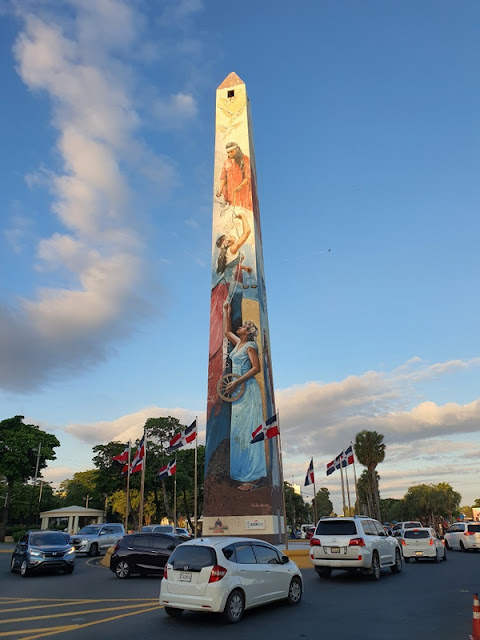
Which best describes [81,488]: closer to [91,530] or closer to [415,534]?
[91,530]

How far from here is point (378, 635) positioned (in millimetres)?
8836

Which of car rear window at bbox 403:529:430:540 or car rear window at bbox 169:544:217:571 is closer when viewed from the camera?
car rear window at bbox 169:544:217:571

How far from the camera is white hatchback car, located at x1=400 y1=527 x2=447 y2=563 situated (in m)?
23.9

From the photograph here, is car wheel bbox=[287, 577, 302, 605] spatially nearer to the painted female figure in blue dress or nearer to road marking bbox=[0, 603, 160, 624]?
road marking bbox=[0, 603, 160, 624]

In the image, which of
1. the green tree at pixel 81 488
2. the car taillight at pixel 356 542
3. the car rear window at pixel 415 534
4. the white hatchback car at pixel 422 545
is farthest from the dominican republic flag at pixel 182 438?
the green tree at pixel 81 488

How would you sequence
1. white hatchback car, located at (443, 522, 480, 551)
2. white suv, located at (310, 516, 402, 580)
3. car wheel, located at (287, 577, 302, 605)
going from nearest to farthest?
car wheel, located at (287, 577, 302, 605) < white suv, located at (310, 516, 402, 580) < white hatchback car, located at (443, 522, 480, 551)

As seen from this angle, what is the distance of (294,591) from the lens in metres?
12.5

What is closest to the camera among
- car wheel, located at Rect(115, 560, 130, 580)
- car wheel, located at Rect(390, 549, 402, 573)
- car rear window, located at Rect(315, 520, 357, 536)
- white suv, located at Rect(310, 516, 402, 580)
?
white suv, located at Rect(310, 516, 402, 580)

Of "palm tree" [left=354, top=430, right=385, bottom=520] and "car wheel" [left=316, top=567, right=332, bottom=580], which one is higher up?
"palm tree" [left=354, top=430, right=385, bottom=520]

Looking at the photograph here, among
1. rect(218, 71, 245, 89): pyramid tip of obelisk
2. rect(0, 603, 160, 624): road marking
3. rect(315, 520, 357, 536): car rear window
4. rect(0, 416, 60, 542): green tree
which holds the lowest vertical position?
rect(0, 603, 160, 624): road marking

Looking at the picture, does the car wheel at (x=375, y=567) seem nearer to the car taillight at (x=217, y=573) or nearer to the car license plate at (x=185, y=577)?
the car taillight at (x=217, y=573)

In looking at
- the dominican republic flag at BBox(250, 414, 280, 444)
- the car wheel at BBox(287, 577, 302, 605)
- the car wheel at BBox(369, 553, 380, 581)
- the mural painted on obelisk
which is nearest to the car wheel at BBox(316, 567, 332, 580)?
the car wheel at BBox(369, 553, 380, 581)

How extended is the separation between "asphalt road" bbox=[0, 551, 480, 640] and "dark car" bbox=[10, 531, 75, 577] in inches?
122

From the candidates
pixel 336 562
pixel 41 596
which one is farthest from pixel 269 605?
pixel 41 596
